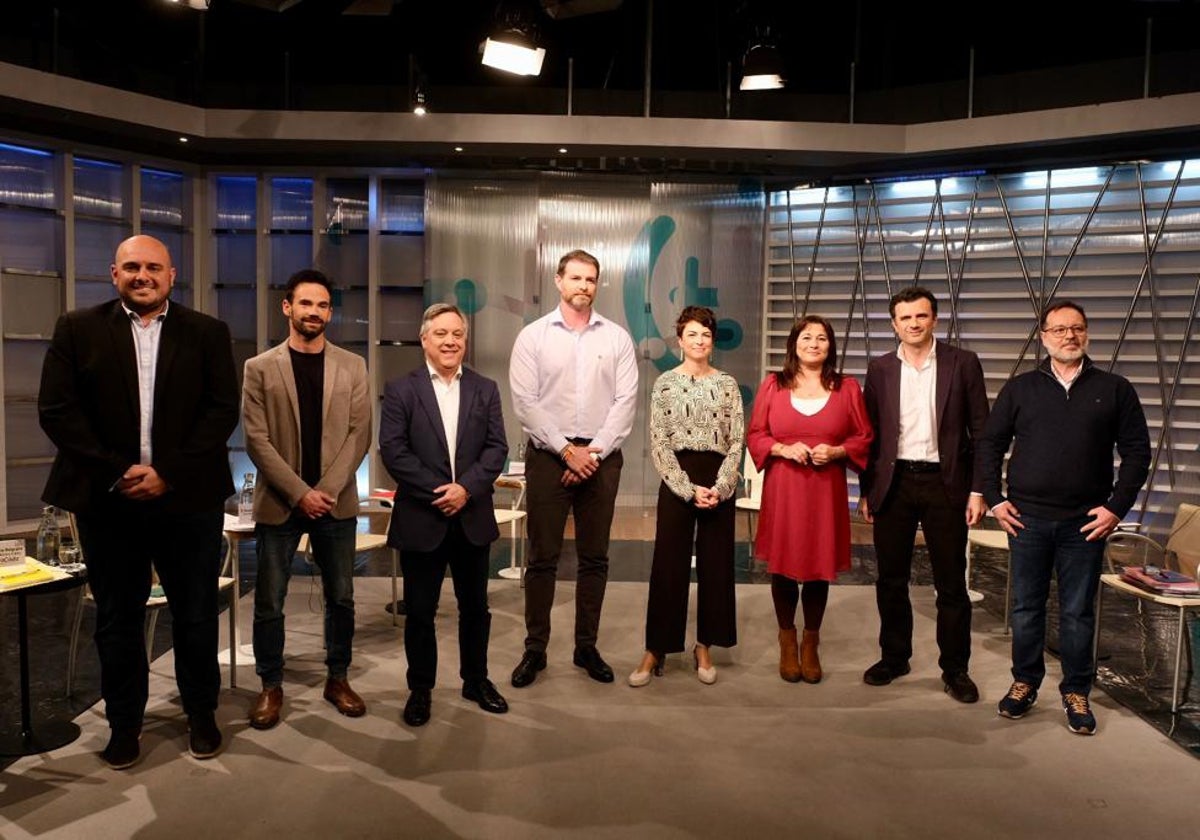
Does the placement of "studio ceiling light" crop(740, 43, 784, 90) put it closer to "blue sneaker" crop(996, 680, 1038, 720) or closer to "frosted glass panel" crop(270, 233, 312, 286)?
"frosted glass panel" crop(270, 233, 312, 286)

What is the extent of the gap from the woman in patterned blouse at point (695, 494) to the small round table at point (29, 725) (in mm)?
1943

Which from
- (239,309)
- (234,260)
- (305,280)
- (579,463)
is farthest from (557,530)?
(234,260)

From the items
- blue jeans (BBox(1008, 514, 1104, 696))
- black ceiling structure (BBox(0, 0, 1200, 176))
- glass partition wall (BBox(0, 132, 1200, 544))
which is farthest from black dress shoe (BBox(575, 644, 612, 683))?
black ceiling structure (BBox(0, 0, 1200, 176))

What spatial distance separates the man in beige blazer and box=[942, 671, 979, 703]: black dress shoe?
2.15m

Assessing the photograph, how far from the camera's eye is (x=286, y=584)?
128 inches

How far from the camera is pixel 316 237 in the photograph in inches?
309

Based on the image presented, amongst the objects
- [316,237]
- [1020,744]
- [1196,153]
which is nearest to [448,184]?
[316,237]

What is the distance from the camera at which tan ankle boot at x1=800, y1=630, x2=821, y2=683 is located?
12.3 feet

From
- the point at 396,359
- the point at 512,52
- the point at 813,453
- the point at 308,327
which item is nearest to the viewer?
the point at 308,327

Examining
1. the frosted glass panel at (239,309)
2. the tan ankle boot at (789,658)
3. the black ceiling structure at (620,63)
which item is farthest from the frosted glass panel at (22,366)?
the tan ankle boot at (789,658)

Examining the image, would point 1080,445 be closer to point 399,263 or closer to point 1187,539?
point 1187,539

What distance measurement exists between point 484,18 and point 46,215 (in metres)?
3.51

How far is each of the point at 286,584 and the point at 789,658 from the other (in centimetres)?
192

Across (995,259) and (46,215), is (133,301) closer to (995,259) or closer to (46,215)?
(46,215)
